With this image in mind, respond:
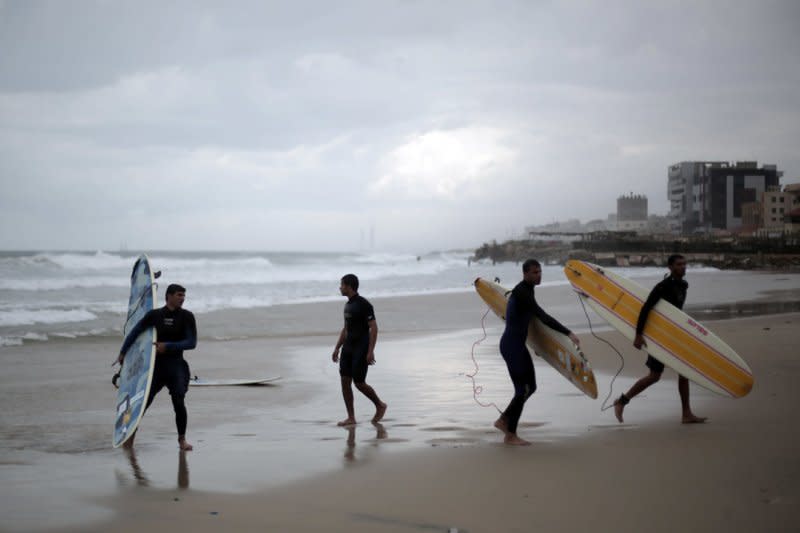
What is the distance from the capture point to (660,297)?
7199mm

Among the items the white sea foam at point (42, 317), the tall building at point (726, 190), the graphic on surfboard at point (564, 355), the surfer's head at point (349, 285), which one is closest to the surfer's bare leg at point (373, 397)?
the surfer's head at point (349, 285)

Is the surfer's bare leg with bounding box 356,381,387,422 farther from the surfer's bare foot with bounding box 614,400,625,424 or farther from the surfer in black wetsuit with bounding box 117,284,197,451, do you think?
the surfer's bare foot with bounding box 614,400,625,424

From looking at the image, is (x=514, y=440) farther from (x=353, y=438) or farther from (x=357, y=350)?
(x=357, y=350)

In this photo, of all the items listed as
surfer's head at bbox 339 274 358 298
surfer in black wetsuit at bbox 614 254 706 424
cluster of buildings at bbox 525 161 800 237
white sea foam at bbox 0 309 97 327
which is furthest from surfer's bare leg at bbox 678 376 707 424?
cluster of buildings at bbox 525 161 800 237

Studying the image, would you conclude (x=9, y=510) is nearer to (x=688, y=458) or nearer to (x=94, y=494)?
(x=94, y=494)

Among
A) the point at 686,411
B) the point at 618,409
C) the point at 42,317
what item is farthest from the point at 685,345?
the point at 42,317

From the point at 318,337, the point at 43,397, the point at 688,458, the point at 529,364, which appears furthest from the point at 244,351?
the point at 688,458

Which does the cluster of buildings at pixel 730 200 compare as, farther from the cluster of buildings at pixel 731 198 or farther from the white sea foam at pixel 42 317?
the white sea foam at pixel 42 317

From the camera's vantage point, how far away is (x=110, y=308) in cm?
2205

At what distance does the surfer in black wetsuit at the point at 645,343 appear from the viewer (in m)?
6.90

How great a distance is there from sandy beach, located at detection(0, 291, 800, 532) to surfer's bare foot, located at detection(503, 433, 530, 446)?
105 millimetres

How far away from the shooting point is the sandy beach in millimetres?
4453

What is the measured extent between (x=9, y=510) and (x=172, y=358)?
1917 millimetres

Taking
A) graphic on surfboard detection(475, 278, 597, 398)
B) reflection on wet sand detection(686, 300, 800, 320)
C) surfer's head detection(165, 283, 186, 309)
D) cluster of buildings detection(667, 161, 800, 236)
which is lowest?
reflection on wet sand detection(686, 300, 800, 320)
